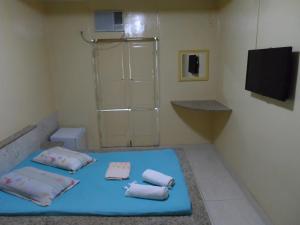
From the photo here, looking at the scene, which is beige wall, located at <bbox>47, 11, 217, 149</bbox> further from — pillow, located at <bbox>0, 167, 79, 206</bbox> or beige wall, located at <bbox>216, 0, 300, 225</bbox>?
pillow, located at <bbox>0, 167, 79, 206</bbox>

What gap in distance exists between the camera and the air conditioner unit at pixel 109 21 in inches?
146

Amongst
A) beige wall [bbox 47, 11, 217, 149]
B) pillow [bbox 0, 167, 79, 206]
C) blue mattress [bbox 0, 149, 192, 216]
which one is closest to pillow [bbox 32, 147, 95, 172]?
blue mattress [bbox 0, 149, 192, 216]

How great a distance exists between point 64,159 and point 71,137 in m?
1.19

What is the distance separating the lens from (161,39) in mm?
3830

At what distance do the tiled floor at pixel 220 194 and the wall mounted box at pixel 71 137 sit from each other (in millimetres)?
1775

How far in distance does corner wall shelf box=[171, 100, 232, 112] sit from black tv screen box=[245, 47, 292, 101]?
0.78 m

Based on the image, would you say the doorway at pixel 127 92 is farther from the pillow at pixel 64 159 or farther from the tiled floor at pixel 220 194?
the pillow at pixel 64 159

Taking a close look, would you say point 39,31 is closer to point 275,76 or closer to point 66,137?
point 66,137

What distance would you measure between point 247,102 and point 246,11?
1.04m

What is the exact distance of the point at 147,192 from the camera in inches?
70.4

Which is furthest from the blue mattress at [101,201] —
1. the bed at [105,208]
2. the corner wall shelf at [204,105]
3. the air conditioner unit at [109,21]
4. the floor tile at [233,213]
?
the air conditioner unit at [109,21]

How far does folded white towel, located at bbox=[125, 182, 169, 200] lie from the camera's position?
1.77 metres

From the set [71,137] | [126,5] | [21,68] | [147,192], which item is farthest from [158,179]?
[126,5]

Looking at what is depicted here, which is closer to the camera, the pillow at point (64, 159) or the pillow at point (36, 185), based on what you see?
the pillow at point (36, 185)
